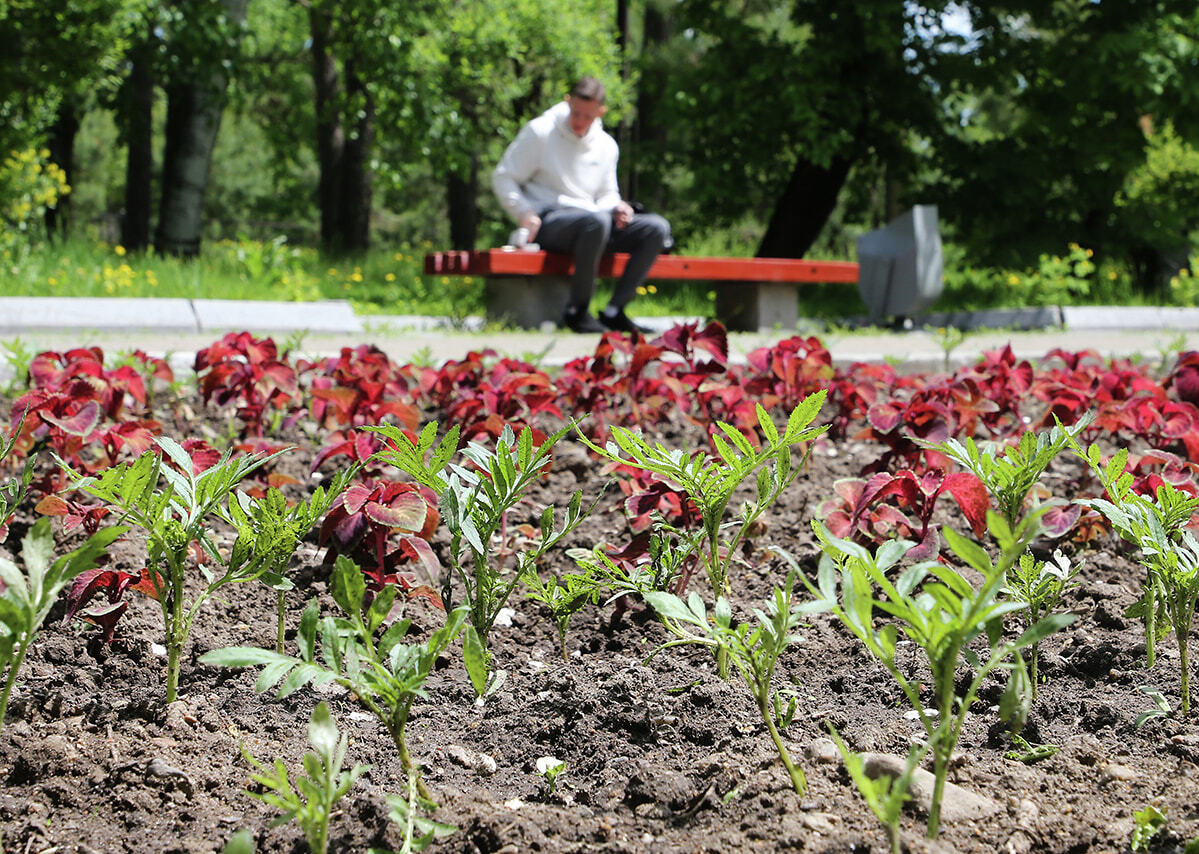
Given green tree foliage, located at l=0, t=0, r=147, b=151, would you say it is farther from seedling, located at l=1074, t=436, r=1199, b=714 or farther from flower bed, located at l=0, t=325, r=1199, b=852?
seedling, located at l=1074, t=436, r=1199, b=714

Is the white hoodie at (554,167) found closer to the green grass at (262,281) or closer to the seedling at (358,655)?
the green grass at (262,281)

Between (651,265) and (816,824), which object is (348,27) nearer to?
(651,265)

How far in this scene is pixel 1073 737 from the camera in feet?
4.64

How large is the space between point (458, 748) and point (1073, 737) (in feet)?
2.73

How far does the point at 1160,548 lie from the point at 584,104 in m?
6.36

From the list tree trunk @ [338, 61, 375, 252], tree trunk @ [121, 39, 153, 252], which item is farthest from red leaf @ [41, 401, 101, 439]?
tree trunk @ [338, 61, 375, 252]

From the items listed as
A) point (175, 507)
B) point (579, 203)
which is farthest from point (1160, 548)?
point (579, 203)

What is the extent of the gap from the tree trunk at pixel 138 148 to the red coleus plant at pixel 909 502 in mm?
12541

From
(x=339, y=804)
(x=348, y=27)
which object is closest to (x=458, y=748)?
(x=339, y=804)

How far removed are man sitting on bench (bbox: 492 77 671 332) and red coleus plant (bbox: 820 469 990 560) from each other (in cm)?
539

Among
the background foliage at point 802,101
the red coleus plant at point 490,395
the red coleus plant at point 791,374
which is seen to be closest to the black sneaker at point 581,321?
the background foliage at point 802,101

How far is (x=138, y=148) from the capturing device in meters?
15.9

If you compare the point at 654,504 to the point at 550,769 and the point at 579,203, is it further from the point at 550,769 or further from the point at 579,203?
the point at 579,203

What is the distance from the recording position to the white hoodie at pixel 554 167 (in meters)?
7.50
